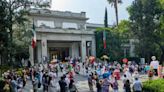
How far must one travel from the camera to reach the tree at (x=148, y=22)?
4866 centimetres

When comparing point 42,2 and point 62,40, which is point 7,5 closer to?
point 42,2

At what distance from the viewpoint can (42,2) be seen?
4128 centimetres

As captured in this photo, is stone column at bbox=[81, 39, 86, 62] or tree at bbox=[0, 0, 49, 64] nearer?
tree at bbox=[0, 0, 49, 64]

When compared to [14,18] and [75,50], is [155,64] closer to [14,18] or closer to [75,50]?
[14,18]

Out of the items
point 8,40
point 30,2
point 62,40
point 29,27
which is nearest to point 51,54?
point 62,40

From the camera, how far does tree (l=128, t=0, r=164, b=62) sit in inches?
1916

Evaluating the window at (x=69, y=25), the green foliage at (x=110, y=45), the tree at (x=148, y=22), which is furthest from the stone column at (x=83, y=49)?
the tree at (x=148, y=22)

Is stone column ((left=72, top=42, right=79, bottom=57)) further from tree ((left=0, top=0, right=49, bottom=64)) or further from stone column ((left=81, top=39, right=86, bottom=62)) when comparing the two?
tree ((left=0, top=0, right=49, bottom=64))

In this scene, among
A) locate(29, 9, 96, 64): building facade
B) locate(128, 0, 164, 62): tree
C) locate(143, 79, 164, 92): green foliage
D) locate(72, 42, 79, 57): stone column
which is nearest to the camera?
locate(143, 79, 164, 92): green foliage

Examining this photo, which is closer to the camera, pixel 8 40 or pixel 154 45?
pixel 8 40

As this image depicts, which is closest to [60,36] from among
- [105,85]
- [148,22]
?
[148,22]

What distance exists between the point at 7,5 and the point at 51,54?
17.8 metres

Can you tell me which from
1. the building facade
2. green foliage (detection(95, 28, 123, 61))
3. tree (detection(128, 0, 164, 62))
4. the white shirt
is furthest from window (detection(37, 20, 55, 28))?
the white shirt

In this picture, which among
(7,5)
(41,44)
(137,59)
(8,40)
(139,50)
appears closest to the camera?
(8,40)
